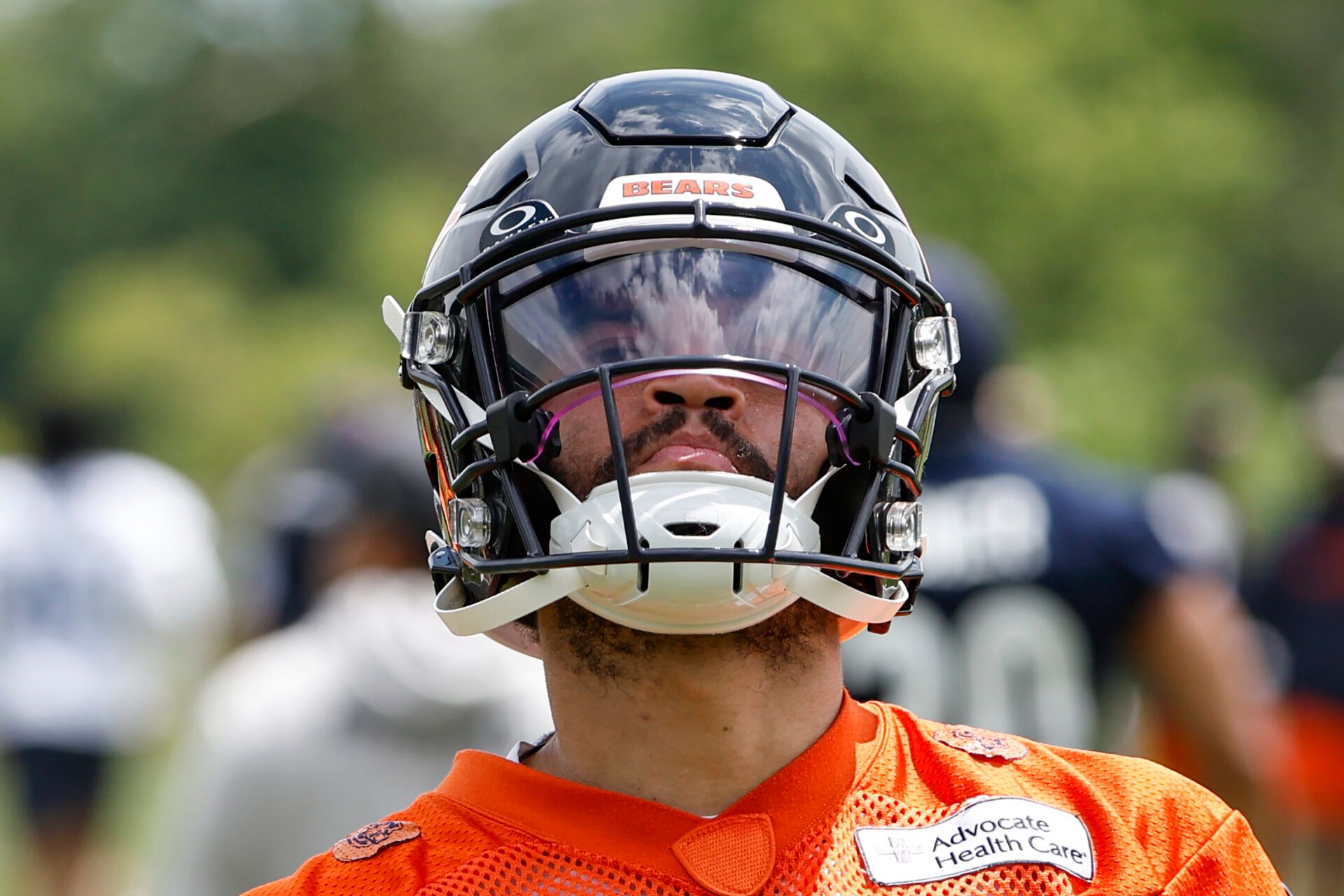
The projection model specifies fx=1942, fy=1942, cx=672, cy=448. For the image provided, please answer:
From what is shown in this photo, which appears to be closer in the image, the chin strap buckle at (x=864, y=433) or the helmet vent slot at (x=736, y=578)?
the helmet vent slot at (x=736, y=578)

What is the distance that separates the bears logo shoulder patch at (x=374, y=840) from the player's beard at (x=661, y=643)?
0.26 metres

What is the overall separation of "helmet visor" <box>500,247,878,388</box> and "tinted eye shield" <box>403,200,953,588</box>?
0.08 feet

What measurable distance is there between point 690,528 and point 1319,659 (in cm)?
680

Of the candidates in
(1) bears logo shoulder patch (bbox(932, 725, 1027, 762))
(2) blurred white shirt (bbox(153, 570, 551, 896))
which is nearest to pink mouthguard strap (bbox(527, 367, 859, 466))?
(1) bears logo shoulder patch (bbox(932, 725, 1027, 762))

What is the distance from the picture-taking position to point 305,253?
132 ft

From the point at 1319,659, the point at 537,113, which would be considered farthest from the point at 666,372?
the point at 537,113

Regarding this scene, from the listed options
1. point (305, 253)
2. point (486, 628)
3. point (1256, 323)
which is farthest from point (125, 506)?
point (305, 253)

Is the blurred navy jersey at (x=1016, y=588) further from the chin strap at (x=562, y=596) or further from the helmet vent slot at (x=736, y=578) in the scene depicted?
the helmet vent slot at (x=736, y=578)

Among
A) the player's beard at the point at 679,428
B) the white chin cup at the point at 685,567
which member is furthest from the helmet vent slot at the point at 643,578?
the player's beard at the point at 679,428

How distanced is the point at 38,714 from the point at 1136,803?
6422 millimetres

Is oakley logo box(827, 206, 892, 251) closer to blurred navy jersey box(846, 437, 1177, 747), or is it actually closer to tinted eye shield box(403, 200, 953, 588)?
tinted eye shield box(403, 200, 953, 588)

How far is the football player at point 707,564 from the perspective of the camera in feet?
6.67

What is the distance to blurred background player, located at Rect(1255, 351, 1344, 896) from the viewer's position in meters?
8.15

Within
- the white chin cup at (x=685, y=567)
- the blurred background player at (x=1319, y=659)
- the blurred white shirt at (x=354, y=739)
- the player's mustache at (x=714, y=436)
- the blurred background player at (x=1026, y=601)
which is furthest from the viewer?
the blurred background player at (x=1319, y=659)
